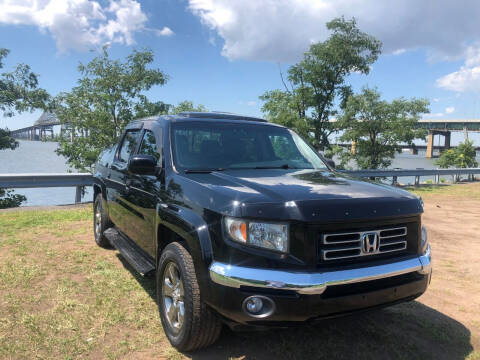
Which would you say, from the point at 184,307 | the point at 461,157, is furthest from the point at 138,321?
the point at 461,157

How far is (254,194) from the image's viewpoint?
2.55 meters

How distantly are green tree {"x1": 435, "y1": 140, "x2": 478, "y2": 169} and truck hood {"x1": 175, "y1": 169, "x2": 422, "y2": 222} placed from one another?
32.7 m

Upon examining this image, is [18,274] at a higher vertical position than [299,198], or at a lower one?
lower

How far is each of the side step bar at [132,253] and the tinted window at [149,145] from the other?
40.2 inches

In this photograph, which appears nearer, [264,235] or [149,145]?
[264,235]

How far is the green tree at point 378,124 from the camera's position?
22.0 metres

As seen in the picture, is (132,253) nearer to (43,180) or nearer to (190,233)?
(190,233)

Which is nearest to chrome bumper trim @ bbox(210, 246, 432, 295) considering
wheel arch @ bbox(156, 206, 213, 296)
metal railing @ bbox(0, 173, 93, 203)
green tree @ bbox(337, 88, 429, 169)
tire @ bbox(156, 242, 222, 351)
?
wheel arch @ bbox(156, 206, 213, 296)

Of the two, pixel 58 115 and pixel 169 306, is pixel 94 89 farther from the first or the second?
pixel 169 306

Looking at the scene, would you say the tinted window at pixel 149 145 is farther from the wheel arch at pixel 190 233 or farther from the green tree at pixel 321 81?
the green tree at pixel 321 81

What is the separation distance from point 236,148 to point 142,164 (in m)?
0.94

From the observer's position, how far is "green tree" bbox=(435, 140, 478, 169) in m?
31.0

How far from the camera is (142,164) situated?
331 cm

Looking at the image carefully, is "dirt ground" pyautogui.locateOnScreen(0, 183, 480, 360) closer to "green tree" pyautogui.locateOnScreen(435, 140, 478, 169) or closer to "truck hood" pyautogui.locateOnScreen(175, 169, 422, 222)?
"truck hood" pyautogui.locateOnScreen(175, 169, 422, 222)
